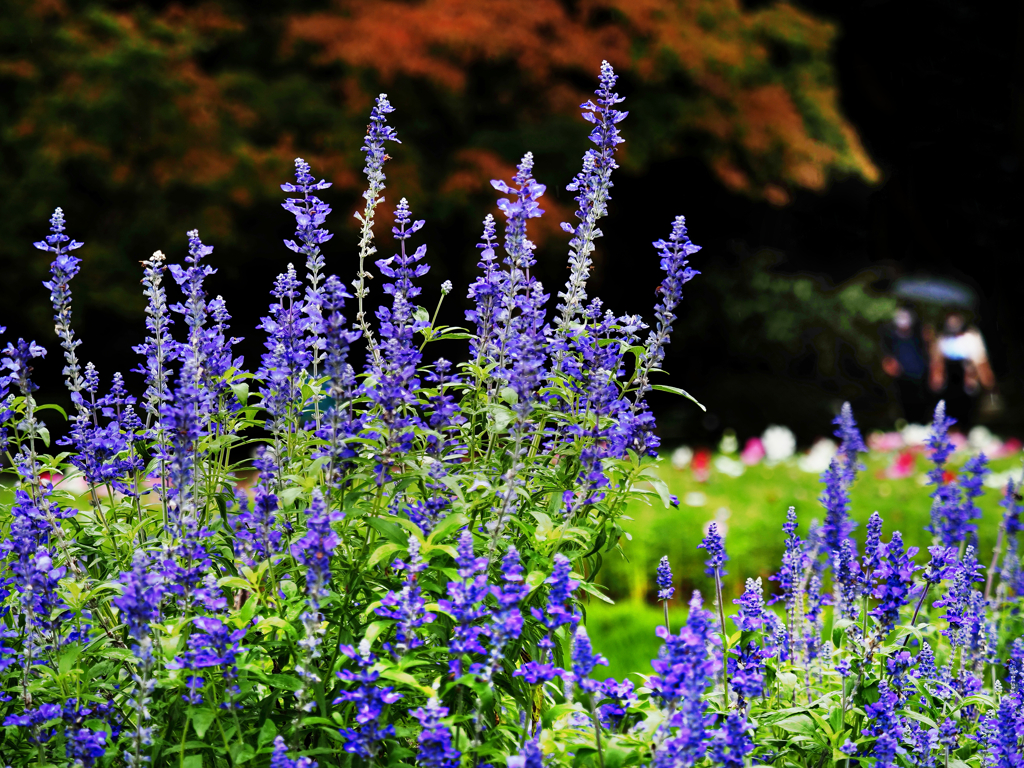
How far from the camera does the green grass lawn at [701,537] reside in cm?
525

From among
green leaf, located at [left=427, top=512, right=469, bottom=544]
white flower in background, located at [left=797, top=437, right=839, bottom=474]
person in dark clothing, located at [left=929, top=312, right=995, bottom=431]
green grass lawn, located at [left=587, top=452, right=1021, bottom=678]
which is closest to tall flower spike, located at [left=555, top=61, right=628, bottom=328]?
green leaf, located at [left=427, top=512, right=469, bottom=544]

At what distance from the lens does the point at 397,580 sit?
232 centimetres

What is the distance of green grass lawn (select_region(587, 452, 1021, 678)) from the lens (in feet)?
17.2

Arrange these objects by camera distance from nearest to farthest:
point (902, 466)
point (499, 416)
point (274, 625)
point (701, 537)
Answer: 1. point (274, 625)
2. point (499, 416)
3. point (701, 537)
4. point (902, 466)

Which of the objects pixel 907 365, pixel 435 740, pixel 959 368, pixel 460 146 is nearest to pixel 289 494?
pixel 435 740

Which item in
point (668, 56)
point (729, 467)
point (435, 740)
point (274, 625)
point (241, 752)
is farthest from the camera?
point (668, 56)

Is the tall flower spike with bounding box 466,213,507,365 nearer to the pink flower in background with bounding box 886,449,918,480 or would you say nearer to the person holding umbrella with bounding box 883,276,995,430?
the pink flower in background with bounding box 886,449,918,480

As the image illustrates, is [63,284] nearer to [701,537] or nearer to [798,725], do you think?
[798,725]

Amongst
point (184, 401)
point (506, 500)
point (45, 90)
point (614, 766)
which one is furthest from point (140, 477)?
point (45, 90)

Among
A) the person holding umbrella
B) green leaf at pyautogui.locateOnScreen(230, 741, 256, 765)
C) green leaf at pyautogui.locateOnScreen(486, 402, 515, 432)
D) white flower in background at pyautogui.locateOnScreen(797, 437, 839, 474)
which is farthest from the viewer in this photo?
the person holding umbrella

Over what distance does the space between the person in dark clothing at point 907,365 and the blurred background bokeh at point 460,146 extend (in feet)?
1.26

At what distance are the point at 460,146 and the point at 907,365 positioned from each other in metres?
7.75

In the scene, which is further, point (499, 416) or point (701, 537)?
point (701, 537)

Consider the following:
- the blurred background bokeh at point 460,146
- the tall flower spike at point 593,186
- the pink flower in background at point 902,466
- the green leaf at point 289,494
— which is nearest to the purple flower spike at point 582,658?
the green leaf at point 289,494
